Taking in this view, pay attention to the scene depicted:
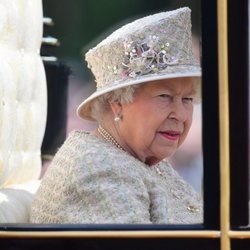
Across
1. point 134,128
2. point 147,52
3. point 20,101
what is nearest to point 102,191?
point 134,128

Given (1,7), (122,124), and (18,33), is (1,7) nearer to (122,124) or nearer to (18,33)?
(18,33)

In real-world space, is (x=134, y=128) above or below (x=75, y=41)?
below

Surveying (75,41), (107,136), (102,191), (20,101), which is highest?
(75,41)

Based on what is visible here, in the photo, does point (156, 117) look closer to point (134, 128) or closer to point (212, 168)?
point (134, 128)

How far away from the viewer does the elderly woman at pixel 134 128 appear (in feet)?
7.53

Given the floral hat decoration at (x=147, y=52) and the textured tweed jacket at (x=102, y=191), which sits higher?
the floral hat decoration at (x=147, y=52)

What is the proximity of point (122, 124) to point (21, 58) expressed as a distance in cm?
70

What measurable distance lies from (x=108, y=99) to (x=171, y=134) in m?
0.19

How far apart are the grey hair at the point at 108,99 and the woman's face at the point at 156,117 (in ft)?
0.04

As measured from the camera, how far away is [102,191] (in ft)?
7.39

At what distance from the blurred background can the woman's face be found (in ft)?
0.47

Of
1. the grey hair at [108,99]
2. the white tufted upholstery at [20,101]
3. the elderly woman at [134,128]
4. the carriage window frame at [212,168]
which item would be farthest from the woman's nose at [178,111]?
the white tufted upholstery at [20,101]

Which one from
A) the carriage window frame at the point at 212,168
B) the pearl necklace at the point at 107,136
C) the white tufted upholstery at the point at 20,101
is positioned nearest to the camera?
the carriage window frame at the point at 212,168

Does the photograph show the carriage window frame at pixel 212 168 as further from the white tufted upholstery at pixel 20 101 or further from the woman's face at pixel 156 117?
the white tufted upholstery at pixel 20 101
